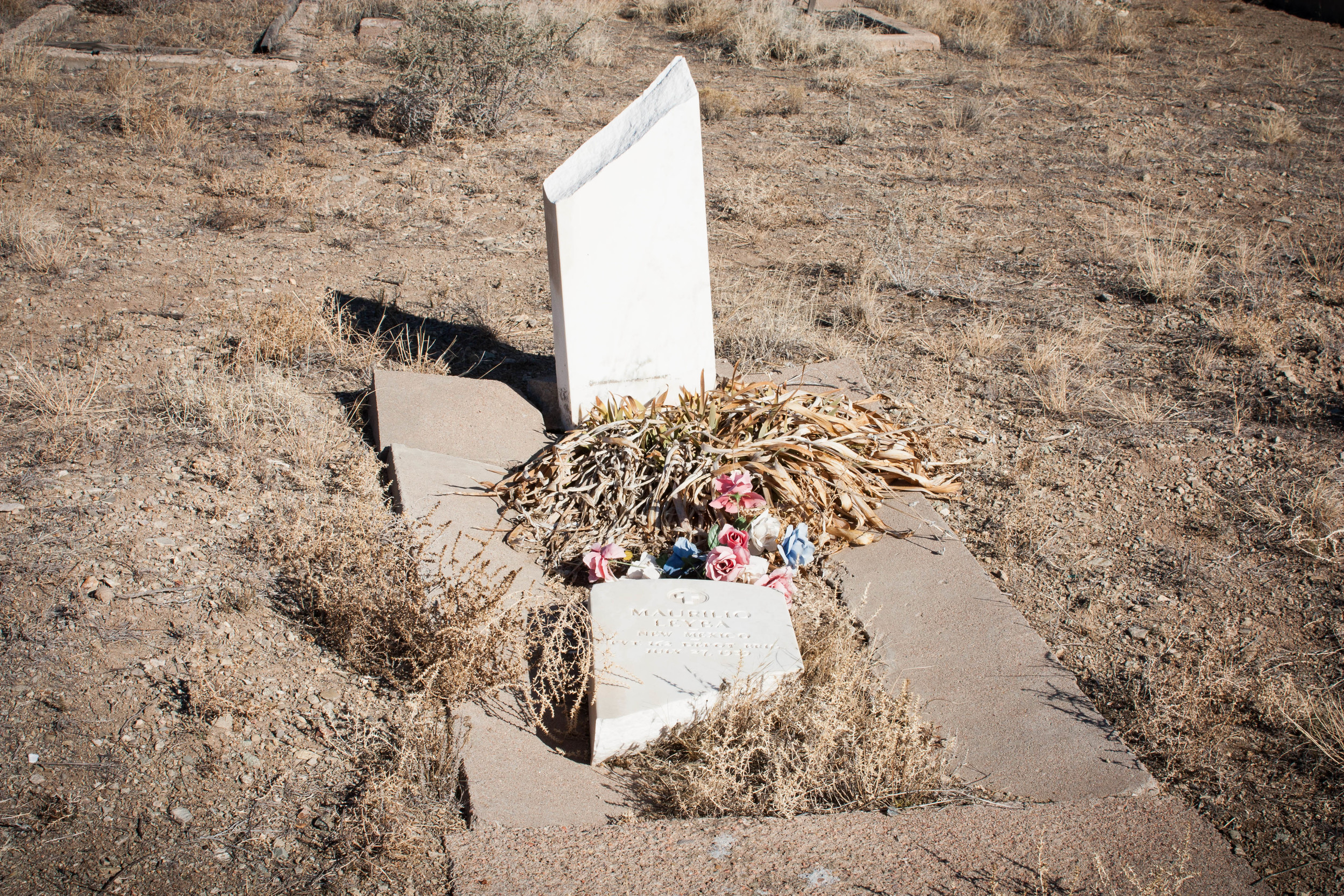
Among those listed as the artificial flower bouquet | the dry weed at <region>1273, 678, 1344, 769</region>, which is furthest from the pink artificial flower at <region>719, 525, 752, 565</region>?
the dry weed at <region>1273, 678, 1344, 769</region>

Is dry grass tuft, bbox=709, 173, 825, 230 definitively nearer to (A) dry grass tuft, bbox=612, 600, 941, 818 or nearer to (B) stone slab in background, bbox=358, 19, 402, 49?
(A) dry grass tuft, bbox=612, 600, 941, 818

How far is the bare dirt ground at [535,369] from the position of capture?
247 cm

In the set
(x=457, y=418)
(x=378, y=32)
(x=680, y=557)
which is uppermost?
(x=378, y=32)

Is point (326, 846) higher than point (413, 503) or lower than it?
lower

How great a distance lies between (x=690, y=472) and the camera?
350cm

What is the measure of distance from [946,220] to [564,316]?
4.02 metres

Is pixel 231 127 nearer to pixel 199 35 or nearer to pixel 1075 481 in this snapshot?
pixel 199 35

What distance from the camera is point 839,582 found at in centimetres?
332

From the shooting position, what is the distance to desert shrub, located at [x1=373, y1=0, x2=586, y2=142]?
7867 millimetres

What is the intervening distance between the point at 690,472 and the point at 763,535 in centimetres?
38

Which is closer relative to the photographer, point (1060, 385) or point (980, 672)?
point (980, 672)

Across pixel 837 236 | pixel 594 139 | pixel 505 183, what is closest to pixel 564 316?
pixel 594 139

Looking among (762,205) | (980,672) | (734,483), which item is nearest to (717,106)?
(762,205)

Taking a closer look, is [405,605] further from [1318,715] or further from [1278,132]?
[1278,132]
